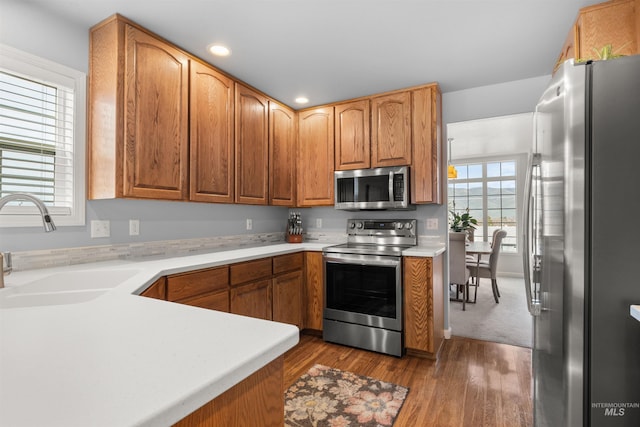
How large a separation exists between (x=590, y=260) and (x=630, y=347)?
0.30 meters

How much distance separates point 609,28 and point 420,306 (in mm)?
2037

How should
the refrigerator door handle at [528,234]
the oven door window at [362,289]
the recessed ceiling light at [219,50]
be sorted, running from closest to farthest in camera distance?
the refrigerator door handle at [528,234]
the recessed ceiling light at [219,50]
the oven door window at [362,289]

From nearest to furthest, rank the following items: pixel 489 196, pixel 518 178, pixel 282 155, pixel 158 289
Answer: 1. pixel 158 289
2. pixel 282 155
3. pixel 518 178
4. pixel 489 196

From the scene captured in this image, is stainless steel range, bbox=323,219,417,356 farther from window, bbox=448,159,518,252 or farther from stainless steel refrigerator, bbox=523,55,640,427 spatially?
window, bbox=448,159,518,252

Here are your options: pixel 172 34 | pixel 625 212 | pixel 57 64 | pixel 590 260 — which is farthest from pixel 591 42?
pixel 57 64

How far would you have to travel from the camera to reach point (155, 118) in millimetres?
2027

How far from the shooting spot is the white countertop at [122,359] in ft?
1.45

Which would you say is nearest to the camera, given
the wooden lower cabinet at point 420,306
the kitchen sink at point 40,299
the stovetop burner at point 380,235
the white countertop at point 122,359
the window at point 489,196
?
the white countertop at point 122,359

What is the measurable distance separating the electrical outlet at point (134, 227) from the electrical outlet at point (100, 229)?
14 centimetres

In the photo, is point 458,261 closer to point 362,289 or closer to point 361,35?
point 362,289

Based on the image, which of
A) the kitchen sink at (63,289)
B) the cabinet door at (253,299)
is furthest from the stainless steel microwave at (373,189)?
the kitchen sink at (63,289)

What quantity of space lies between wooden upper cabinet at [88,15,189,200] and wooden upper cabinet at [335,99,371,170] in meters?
1.54

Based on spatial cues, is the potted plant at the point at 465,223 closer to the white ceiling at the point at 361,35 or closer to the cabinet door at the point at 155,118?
the white ceiling at the point at 361,35

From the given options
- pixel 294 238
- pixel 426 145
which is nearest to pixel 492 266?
pixel 426 145
